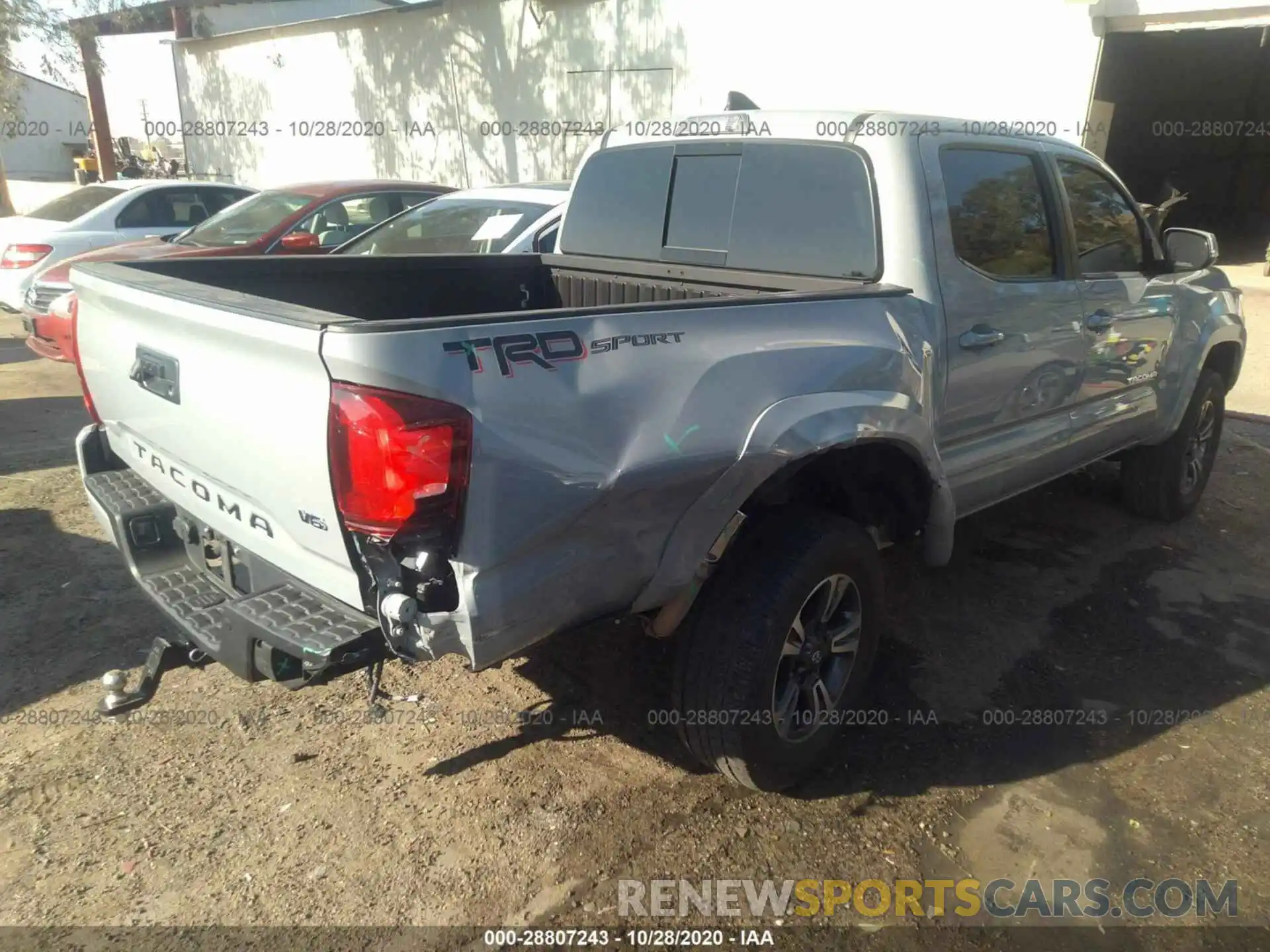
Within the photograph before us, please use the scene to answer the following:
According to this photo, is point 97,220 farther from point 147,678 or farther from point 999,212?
point 999,212

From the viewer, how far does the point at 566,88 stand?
14.2 meters

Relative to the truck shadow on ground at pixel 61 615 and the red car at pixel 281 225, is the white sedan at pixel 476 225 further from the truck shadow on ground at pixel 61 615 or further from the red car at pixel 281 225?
the truck shadow on ground at pixel 61 615

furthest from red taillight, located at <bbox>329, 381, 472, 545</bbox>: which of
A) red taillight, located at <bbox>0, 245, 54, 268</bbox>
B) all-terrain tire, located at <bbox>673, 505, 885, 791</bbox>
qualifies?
red taillight, located at <bbox>0, 245, 54, 268</bbox>

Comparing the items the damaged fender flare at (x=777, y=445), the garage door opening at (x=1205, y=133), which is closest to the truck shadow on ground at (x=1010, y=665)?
the damaged fender flare at (x=777, y=445)

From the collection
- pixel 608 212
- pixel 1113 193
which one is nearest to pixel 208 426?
pixel 608 212

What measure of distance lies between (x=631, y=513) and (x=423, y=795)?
122 centimetres

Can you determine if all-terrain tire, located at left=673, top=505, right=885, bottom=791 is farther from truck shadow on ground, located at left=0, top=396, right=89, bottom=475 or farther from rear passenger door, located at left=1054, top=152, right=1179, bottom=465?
truck shadow on ground, located at left=0, top=396, right=89, bottom=475

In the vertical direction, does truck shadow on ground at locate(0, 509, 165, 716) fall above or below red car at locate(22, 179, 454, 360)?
below

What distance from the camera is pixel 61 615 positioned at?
3695 millimetres

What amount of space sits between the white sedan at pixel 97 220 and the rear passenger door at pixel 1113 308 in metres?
8.76

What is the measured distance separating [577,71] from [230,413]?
43.5ft

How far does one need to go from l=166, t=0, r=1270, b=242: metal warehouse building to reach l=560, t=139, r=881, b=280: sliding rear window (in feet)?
11.3

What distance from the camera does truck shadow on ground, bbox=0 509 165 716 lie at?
3287 mm

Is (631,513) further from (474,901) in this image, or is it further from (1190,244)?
(1190,244)
